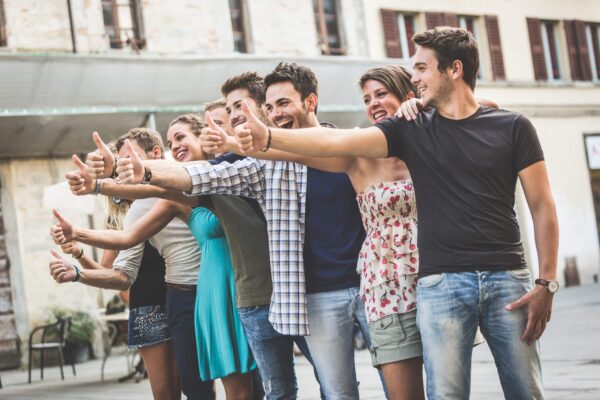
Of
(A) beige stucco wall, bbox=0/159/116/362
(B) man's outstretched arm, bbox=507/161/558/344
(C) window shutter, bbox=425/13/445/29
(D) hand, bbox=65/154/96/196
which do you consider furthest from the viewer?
(C) window shutter, bbox=425/13/445/29

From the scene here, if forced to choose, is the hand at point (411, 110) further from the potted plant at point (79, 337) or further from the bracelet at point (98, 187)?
the potted plant at point (79, 337)

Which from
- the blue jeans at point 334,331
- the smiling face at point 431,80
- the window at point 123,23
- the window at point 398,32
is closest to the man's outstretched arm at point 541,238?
the smiling face at point 431,80

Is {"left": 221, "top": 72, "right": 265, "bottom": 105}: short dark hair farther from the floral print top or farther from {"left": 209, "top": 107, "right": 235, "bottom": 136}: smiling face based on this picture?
the floral print top

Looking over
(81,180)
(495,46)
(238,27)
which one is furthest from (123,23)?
(81,180)

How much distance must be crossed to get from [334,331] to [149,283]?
170cm

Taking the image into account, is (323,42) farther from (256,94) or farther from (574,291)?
(256,94)

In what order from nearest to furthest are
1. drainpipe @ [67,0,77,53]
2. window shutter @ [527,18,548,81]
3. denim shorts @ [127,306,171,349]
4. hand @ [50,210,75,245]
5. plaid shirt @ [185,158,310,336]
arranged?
plaid shirt @ [185,158,310,336] < hand @ [50,210,75,245] < denim shorts @ [127,306,171,349] < drainpipe @ [67,0,77,53] < window shutter @ [527,18,548,81]

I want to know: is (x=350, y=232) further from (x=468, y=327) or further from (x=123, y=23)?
(x=123, y=23)

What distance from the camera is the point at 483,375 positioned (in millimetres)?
Answer: 9195

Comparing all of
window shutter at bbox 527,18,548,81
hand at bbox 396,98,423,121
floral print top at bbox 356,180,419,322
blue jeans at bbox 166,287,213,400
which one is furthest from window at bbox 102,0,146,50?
hand at bbox 396,98,423,121

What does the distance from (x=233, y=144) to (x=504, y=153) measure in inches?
39.0

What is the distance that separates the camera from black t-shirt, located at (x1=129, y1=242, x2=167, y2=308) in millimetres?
5820

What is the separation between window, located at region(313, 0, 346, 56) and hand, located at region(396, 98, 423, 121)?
17.4m

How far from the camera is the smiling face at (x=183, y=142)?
532 centimetres
